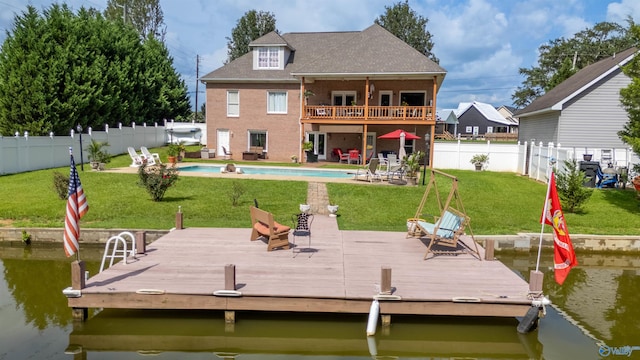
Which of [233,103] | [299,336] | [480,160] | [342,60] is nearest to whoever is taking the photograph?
[299,336]

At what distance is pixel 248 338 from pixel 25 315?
12.9 feet

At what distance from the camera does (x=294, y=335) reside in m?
6.91

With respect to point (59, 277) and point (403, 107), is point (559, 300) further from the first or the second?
point (403, 107)

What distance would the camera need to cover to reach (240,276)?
773 centimetres

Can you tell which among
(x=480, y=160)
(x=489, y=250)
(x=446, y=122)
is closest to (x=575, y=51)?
(x=446, y=122)

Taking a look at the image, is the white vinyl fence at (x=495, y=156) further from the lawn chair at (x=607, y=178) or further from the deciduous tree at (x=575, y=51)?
the deciduous tree at (x=575, y=51)

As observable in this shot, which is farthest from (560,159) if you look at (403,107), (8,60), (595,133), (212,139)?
(8,60)

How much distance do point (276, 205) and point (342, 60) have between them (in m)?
15.6

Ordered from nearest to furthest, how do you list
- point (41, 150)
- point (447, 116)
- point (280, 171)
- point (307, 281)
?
point (307, 281) → point (41, 150) → point (280, 171) → point (447, 116)

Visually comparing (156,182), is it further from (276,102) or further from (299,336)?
(276,102)

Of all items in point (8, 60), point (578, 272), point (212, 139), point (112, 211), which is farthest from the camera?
point (212, 139)

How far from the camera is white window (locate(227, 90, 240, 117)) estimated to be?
1196 inches

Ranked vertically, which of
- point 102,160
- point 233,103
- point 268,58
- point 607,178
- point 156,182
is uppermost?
point 268,58

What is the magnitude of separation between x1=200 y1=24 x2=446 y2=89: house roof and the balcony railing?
6.32 feet
